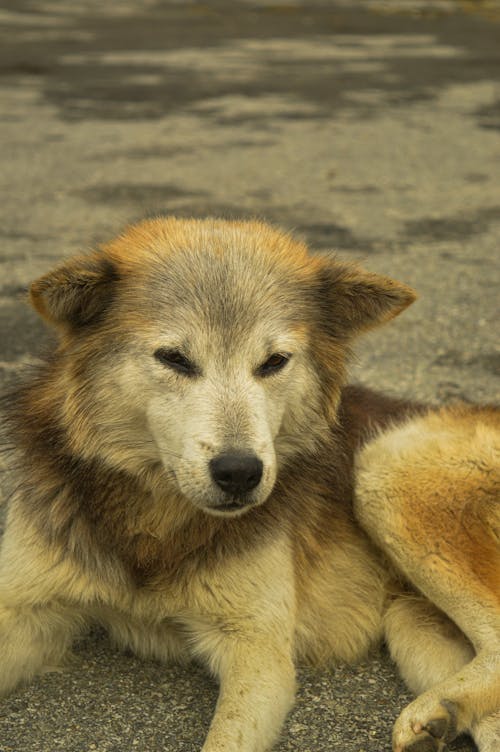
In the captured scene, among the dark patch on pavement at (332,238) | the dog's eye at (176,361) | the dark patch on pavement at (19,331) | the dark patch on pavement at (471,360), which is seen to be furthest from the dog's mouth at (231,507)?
the dark patch on pavement at (332,238)

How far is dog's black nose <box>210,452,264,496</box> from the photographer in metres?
3.34

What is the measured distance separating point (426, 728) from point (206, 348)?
1451 mm

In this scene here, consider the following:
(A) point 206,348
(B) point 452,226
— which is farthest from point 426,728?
(B) point 452,226

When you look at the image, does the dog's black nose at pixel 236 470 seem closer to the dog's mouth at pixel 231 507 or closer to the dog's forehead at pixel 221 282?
the dog's mouth at pixel 231 507

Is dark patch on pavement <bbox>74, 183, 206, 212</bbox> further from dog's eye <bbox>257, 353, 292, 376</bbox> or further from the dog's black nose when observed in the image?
the dog's black nose

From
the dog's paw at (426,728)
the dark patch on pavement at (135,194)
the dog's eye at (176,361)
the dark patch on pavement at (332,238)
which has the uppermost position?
the dog's eye at (176,361)

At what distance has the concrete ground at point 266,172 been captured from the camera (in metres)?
3.88

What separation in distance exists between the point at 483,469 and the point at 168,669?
4.70 feet

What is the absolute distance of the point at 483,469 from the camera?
13.5 feet

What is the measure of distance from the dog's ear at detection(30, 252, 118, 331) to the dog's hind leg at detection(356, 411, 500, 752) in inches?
50.8

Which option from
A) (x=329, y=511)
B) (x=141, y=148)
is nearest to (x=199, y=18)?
(x=141, y=148)

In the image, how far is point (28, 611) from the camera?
3857 millimetres

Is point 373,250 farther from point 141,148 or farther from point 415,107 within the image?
point 415,107

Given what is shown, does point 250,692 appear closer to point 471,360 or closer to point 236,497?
point 236,497
